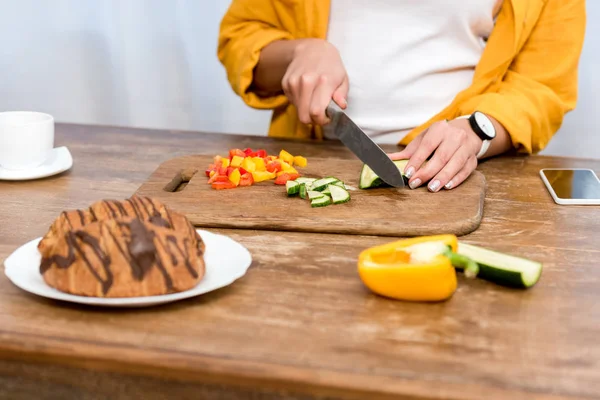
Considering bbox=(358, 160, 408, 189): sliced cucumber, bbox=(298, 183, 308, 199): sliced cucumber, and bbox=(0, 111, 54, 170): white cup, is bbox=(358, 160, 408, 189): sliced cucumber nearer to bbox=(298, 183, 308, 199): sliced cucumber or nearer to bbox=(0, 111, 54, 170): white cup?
bbox=(298, 183, 308, 199): sliced cucumber

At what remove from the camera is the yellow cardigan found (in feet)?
5.23

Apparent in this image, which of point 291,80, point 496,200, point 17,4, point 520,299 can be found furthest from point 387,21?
point 17,4

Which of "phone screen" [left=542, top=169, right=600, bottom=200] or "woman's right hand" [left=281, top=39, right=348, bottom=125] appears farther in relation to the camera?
"woman's right hand" [left=281, top=39, right=348, bottom=125]

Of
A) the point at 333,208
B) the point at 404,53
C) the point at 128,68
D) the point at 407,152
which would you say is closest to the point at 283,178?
the point at 333,208

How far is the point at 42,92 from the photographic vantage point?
8.42 ft

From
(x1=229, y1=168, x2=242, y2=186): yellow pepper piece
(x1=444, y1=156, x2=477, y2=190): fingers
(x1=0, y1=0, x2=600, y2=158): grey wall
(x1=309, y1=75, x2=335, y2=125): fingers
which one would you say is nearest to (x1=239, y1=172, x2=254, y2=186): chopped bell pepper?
(x1=229, y1=168, x2=242, y2=186): yellow pepper piece

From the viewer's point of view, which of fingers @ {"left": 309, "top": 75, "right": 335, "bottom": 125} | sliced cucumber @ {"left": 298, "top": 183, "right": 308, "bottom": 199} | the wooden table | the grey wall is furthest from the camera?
the grey wall

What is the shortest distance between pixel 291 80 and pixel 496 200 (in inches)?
18.5

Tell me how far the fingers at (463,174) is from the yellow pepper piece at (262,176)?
303 mm

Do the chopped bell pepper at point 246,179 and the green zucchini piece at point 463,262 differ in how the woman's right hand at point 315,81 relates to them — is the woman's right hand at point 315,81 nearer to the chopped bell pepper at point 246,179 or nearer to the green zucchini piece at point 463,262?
the chopped bell pepper at point 246,179

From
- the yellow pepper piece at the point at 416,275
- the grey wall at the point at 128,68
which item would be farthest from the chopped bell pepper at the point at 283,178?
the grey wall at the point at 128,68

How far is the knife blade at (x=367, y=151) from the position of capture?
1228mm

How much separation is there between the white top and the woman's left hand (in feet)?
0.86

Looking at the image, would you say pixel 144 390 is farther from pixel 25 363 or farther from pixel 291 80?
pixel 291 80
